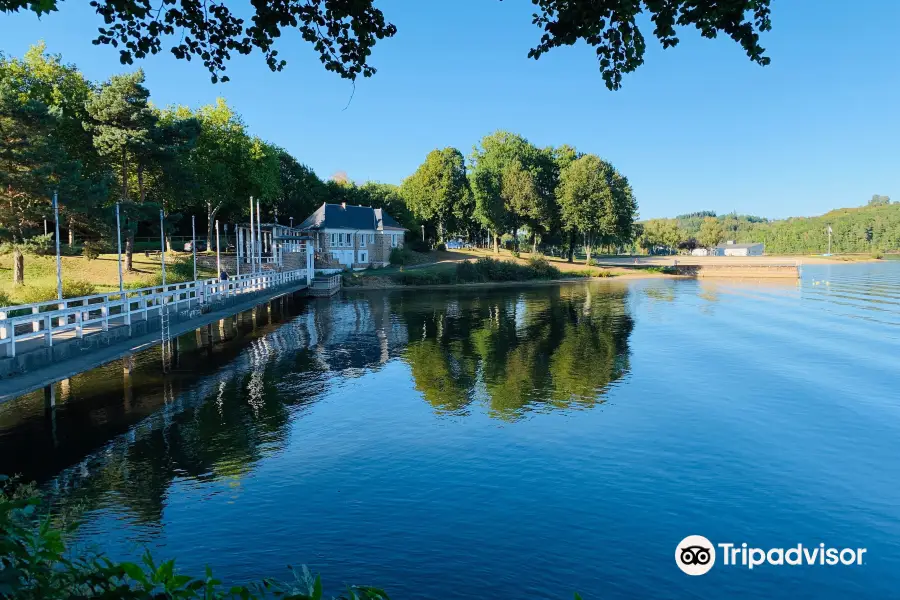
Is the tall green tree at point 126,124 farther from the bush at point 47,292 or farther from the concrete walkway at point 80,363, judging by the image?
the concrete walkway at point 80,363

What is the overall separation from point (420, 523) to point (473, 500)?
145 centimetres

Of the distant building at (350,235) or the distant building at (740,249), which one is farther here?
the distant building at (740,249)

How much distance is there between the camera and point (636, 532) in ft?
35.1

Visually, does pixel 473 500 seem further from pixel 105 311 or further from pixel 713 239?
pixel 713 239

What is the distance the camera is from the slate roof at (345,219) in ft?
265

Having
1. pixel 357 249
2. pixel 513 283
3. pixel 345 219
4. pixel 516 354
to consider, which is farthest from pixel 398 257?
pixel 516 354

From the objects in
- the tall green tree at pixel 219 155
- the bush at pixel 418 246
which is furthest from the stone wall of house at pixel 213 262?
the bush at pixel 418 246

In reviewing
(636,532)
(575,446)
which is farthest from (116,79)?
(636,532)

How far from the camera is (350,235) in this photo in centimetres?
8344

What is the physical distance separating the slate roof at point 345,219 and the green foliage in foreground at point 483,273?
12.8 m

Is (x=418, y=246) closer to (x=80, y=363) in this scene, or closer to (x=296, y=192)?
(x=296, y=192)

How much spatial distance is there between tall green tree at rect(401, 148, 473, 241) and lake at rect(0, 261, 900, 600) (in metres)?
73.7

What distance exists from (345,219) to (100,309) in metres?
60.4

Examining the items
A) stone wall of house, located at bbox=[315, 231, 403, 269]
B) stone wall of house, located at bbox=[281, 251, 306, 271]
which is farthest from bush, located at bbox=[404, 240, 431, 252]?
stone wall of house, located at bbox=[281, 251, 306, 271]
